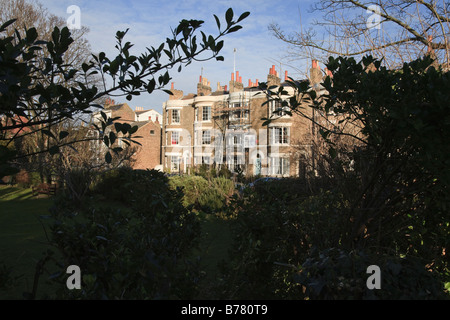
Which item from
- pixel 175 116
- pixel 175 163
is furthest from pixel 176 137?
pixel 175 163

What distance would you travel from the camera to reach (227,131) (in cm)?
4059

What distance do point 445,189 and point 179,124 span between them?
4238cm

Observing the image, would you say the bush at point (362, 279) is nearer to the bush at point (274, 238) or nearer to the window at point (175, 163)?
the bush at point (274, 238)

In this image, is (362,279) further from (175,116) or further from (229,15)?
(175,116)

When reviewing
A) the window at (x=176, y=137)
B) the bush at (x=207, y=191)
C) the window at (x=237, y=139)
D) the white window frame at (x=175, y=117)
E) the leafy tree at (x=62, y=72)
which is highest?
the white window frame at (x=175, y=117)

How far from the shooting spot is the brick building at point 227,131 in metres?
36.1

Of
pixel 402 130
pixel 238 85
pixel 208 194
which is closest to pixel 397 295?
pixel 402 130

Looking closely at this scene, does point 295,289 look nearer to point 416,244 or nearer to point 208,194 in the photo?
point 416,244

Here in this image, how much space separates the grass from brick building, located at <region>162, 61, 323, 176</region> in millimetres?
20705

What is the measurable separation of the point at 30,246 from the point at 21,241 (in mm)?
857

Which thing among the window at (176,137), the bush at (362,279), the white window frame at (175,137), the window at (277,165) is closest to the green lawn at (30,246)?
the bush at (362,279)

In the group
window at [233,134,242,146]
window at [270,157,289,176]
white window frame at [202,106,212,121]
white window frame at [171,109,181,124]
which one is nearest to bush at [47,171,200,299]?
window at [270,157,289,176]

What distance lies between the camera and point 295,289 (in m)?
3.90

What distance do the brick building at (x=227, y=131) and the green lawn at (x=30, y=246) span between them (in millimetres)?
22332
